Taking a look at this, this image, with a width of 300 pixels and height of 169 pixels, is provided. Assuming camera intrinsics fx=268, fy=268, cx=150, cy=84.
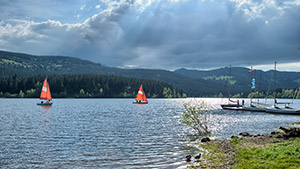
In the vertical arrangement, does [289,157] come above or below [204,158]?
above

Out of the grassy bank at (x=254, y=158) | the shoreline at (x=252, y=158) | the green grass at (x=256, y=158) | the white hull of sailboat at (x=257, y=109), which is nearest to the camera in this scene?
the green grass at (x=256, y=158)

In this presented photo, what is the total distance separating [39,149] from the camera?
33625 millimetres

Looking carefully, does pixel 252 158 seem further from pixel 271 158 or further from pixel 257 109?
pixel 257 109

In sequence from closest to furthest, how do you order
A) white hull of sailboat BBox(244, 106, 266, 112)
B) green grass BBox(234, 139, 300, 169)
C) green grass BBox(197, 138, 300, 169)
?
green grass BBox(234, 139, 300, 169)
green grass BBox(197, 138, 300, 169)
white hull of sailboat BBox(244, 106, 266, 112)

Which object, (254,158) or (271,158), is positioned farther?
(254,158)

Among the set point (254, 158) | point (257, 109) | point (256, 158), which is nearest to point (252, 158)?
point (254, 158)

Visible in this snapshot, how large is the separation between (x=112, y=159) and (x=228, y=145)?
13960 millimetres

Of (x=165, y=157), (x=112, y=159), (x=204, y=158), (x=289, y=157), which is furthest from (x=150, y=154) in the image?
(x=289, y=157)

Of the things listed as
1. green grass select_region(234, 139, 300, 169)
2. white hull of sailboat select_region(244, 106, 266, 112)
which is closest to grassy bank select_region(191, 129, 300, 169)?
green grass select_region(234, 139, 300, 169)

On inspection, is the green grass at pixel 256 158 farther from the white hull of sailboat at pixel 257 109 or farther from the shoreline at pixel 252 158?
the white hull of sailboat at pixel 257 109

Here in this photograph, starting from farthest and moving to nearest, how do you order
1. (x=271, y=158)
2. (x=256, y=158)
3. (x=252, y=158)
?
(x=252, y=158) < (x=256, y=158) < (x=271, y=158)

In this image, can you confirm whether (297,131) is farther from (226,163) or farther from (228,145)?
(226,163)

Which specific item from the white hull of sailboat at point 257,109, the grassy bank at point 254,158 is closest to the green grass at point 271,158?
the grassy bank at point 254,158

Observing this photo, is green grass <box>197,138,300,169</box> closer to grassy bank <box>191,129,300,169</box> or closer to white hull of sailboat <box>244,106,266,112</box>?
grassy bank <box>191,129,300,169</box>
